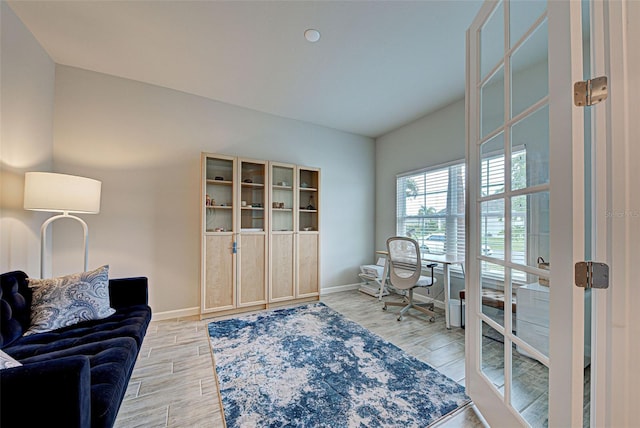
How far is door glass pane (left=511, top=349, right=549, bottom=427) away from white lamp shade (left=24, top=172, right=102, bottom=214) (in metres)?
3.08

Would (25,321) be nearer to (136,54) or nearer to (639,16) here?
(136,54)

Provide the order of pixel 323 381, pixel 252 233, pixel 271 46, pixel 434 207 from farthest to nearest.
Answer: pixel 434 207
pixel 252 233
pixel 271 46
pixel 323 381

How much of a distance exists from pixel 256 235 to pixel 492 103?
9.21 ft

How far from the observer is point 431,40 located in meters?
2.19

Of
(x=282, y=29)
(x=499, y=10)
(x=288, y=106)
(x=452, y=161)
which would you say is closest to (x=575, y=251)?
(x=499, y=10)

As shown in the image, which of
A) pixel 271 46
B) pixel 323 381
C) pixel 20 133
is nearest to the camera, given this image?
pixel 323 381

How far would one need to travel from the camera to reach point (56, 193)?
1823 mm

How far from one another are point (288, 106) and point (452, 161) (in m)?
2.41

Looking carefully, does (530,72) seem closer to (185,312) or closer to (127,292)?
(127,292)

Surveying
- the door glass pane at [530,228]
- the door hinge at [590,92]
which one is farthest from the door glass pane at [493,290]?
the door hinge at [590,92]

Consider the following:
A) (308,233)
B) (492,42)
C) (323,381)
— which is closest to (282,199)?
(308,233)

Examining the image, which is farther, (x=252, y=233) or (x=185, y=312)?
(x=252, y=233)

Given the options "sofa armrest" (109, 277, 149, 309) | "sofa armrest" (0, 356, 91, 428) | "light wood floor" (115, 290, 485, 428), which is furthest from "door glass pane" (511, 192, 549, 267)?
"sofa armrest" (109, 277, 149, 309)

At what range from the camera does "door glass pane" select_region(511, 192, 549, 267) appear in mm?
1000
